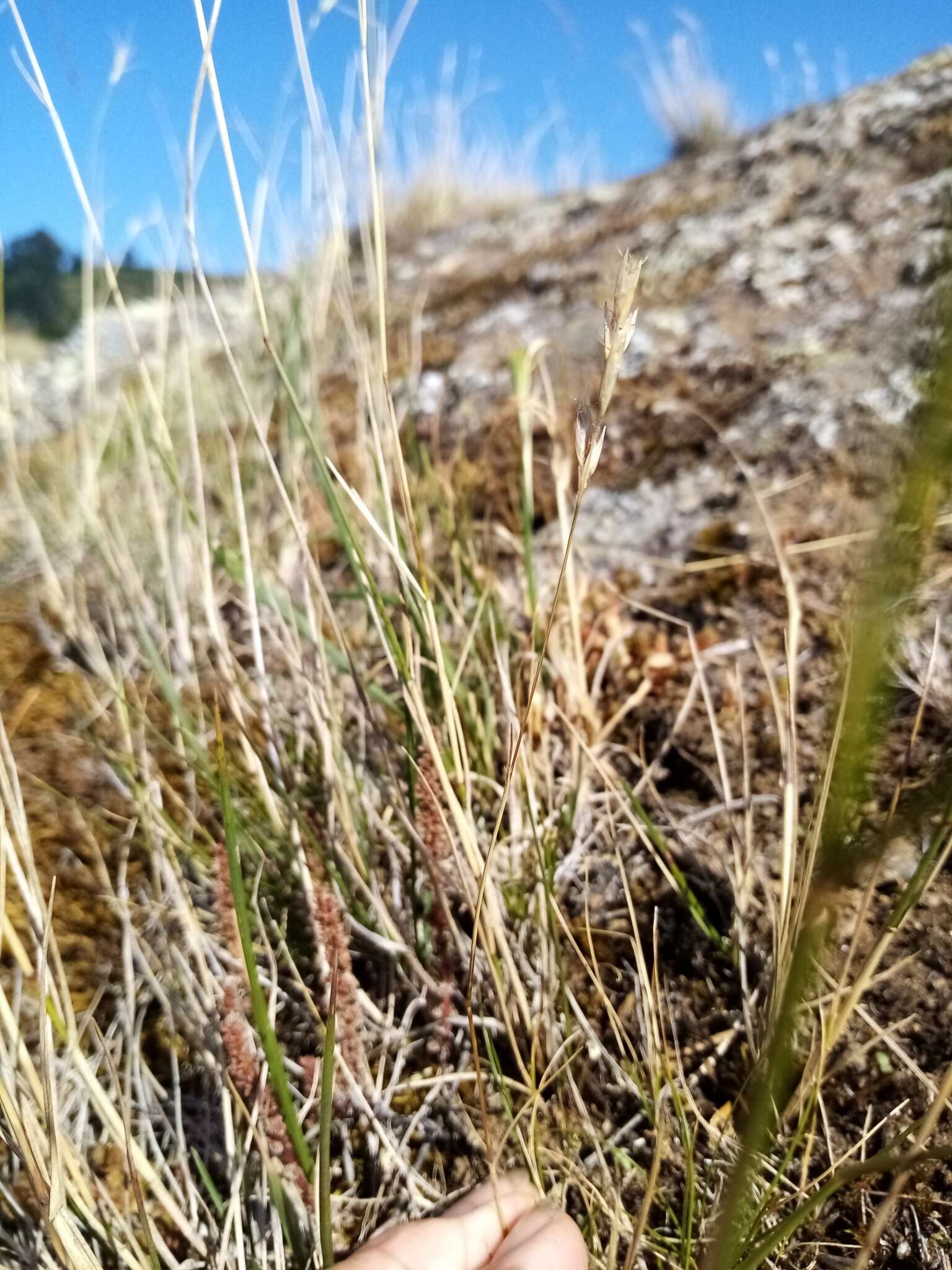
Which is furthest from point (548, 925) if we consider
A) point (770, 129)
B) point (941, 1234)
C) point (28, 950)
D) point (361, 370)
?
point (770, 129)

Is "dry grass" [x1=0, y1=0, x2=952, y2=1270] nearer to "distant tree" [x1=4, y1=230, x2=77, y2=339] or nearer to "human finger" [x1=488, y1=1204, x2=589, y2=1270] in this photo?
"human finger" [x1=488, y1=1204, x2=589, y2=1270]

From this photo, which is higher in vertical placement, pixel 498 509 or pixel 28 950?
pixel 498 509

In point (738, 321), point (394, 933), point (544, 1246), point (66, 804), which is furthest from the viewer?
point (738, 321)

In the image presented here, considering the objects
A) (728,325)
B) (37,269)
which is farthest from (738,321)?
(37,269)

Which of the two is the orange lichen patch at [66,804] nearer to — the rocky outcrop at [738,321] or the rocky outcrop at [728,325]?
the rocky outcrop at [728,325]

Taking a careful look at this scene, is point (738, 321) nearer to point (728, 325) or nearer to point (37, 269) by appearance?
point (728, 325)

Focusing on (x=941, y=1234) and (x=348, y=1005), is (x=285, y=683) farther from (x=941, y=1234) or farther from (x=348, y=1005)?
(x=941, y=1234)

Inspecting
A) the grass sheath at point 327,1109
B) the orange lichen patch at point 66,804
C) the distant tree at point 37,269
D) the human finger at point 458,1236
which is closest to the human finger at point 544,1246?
the human finger at point 458,1236

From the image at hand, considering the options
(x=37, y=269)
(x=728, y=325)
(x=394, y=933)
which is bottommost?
(x=394, y=933)
